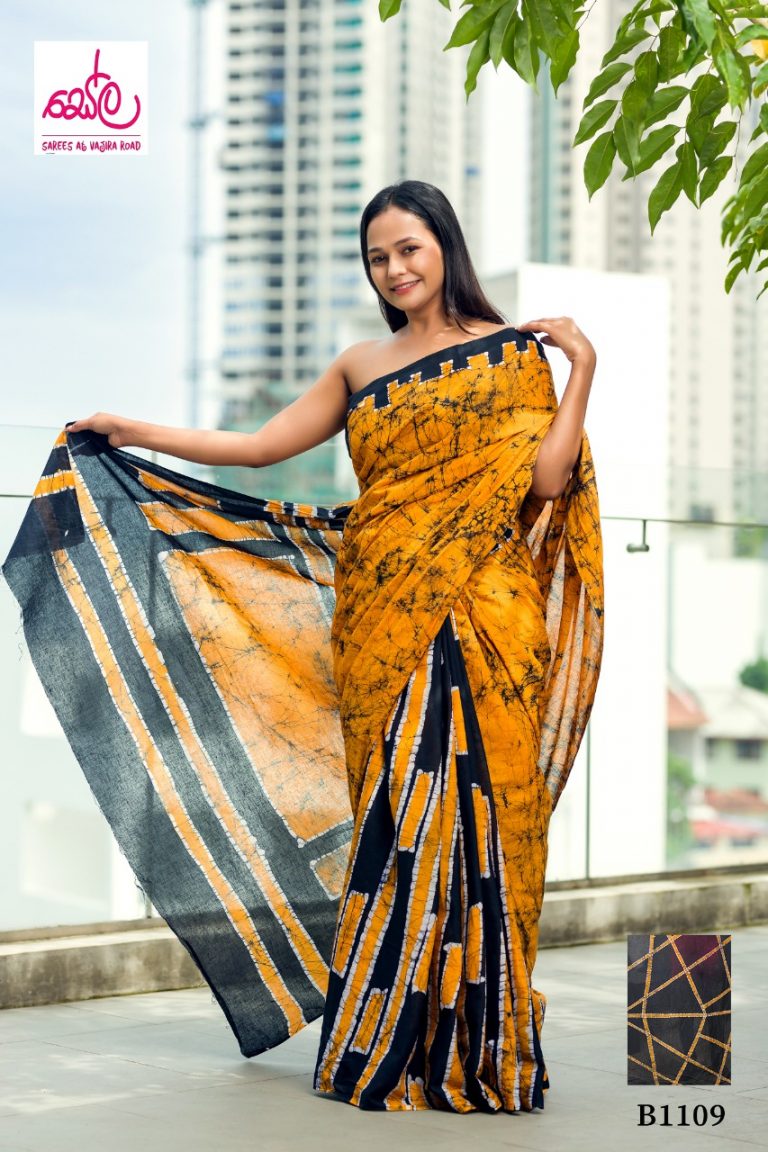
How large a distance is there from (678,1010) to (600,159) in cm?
160

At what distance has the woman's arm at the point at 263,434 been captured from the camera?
3.74 meters

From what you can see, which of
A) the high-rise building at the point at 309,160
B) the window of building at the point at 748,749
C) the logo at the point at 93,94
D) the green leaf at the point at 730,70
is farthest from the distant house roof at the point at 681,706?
the high-rise building at the point at 309,160

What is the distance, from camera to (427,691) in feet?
11.2

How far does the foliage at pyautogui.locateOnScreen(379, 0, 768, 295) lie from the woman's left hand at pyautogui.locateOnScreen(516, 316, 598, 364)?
1.02 feet

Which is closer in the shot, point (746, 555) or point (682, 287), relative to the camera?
point (746, 555)

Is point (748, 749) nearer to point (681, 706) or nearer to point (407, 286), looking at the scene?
point (681, 706)

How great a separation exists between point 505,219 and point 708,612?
83059 mm

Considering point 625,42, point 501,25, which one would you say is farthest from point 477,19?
point 625,42

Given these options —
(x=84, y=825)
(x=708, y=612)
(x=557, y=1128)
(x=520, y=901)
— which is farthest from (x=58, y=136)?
(x=557, y=1128)

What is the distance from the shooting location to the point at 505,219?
87.4m

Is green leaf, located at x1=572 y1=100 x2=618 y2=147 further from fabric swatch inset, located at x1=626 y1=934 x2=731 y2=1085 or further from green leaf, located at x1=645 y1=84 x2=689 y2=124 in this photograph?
fabric swatch inset, located at x1=626 y1=934 x2=731 y2=1085

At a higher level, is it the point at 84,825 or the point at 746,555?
the point at 746,555

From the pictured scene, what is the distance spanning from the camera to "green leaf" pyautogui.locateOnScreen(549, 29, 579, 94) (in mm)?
3031

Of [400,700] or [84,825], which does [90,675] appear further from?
[84,825]
